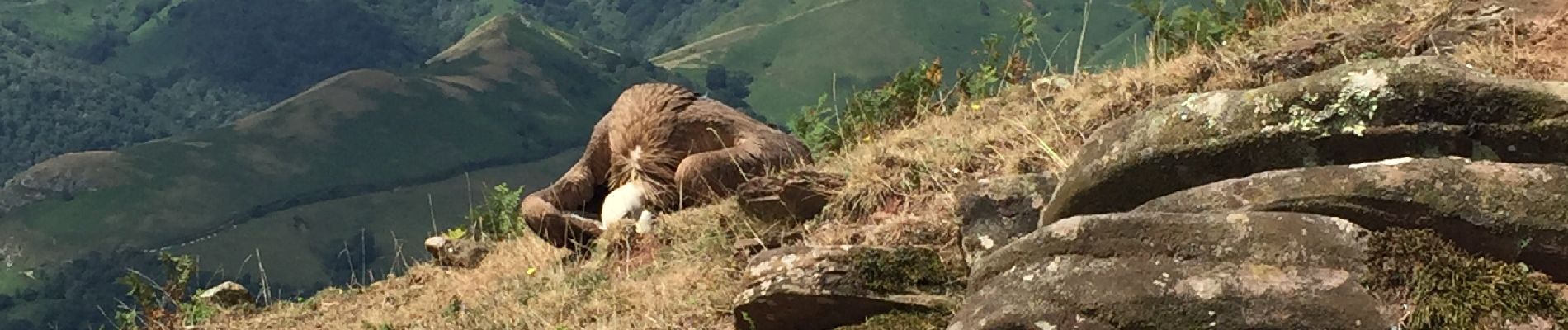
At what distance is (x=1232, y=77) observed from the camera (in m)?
6.55

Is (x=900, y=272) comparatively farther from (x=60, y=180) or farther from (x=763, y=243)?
(x=60, y=180)

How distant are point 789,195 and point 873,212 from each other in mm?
490

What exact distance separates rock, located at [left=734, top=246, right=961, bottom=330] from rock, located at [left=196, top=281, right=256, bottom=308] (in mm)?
5225

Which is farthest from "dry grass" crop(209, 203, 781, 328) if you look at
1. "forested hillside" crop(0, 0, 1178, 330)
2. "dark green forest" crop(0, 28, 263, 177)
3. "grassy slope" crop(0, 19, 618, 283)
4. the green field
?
"dark green forest" crop(0, 28, 263, 177)

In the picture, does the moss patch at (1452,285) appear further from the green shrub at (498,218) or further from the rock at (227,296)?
the green shrub at (498,218)

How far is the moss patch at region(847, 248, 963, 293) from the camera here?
176 inches

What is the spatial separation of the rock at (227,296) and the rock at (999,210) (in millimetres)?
5718

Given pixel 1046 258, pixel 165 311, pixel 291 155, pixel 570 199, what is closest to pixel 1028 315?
pixel 1046 258

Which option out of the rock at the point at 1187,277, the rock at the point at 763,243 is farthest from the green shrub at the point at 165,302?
the rock at the point at 1187,277

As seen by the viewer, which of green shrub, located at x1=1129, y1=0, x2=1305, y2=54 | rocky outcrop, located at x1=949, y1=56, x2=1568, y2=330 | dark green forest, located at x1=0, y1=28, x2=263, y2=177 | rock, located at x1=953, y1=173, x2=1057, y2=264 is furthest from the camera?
dark green forest, located at x1=0, y1=28, x2=263, y2=177

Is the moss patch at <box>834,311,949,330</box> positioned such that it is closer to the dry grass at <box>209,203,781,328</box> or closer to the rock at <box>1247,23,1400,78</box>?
the dry grass at <box>209,203,781,328</box>

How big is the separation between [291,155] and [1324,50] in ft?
515

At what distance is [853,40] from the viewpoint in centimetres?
18062

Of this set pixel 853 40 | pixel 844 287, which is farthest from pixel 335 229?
pixel 844 287
